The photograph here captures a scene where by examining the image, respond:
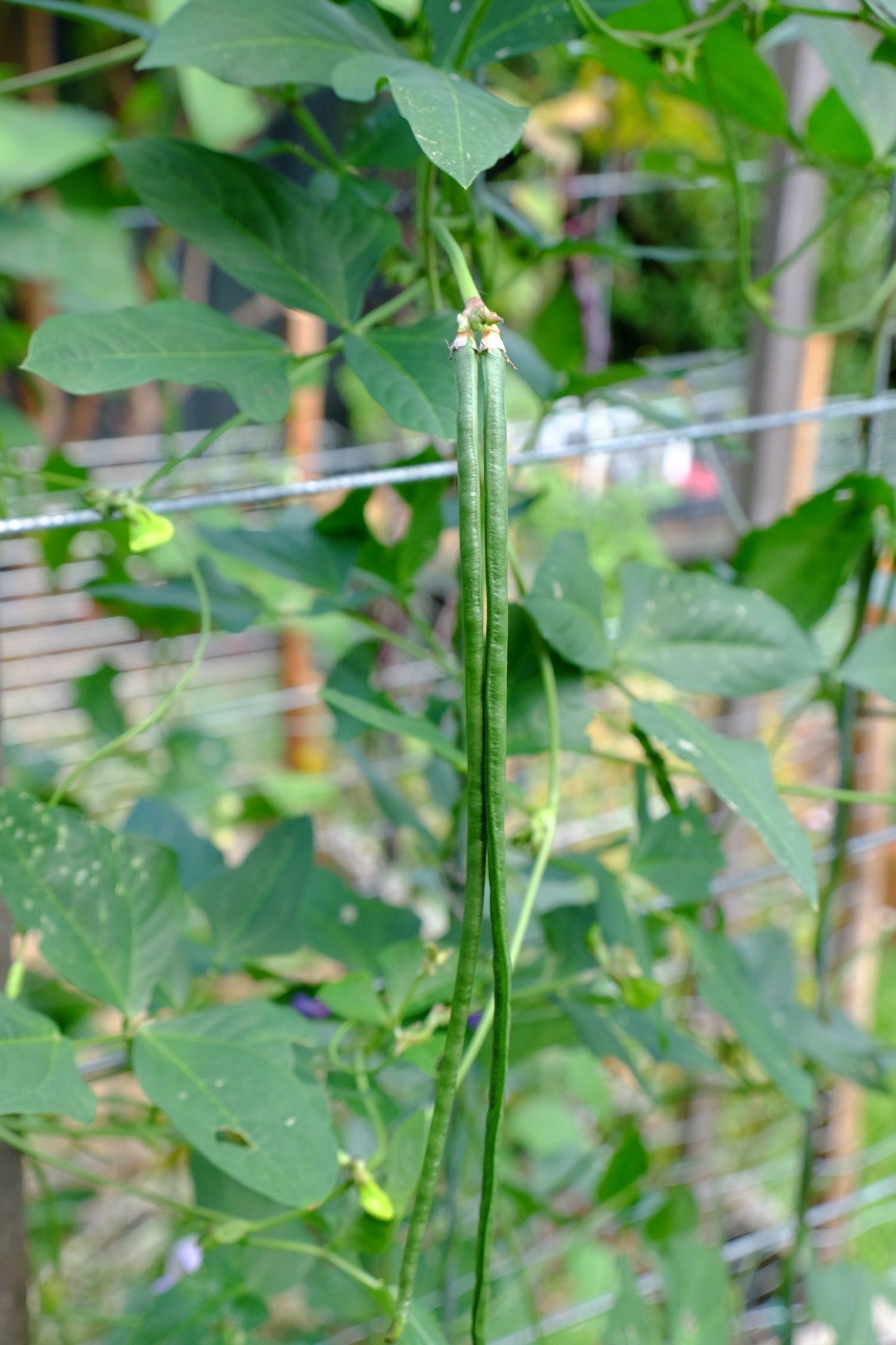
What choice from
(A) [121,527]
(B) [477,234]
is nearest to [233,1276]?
(A) [121,527]

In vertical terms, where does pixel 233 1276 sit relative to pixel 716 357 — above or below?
below

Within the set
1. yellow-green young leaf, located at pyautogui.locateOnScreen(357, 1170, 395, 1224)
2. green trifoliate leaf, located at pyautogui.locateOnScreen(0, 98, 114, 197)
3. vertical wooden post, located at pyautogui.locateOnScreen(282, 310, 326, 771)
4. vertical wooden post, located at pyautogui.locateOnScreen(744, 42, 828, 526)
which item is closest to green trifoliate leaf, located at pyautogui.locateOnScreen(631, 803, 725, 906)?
yellow-green young leaf, located at pyautogui.locateOnScreen(357, 1170, 395, 1224)

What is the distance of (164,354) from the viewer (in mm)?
389

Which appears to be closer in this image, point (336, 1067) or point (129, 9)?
point (336, 1067)

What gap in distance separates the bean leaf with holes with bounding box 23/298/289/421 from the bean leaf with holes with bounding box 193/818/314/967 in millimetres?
191

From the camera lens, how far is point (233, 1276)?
19.6 inches

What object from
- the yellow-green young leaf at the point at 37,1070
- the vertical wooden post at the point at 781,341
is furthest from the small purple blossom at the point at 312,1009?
the vertical wooden post at the point at 781,341

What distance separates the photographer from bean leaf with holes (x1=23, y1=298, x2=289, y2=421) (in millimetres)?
362

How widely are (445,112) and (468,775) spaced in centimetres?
18

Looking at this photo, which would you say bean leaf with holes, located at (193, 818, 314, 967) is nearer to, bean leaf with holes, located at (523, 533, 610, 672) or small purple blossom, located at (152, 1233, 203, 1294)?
bean leaf with holes, located at (523, 533, 610, 672)

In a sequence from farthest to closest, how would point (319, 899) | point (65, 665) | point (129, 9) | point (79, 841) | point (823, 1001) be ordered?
point (65, 665)
point (129, 9)
point (823, 1001)
point (319, 899)
point (79, 841)

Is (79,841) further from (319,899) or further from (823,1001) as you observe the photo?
(823,1001)

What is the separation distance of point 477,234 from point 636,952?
12.2 inches

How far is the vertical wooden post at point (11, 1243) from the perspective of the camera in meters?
0.44
